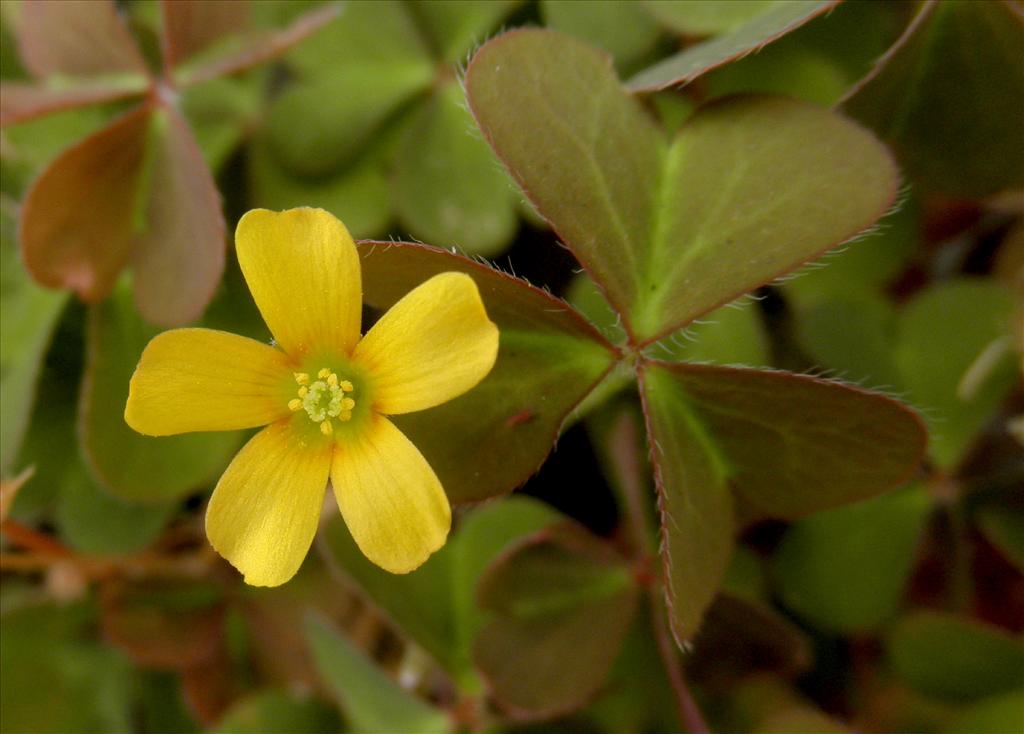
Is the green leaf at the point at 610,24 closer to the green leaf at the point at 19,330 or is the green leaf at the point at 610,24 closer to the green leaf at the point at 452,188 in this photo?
the green leaf at the point at 452,188

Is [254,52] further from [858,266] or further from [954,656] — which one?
[954,656]

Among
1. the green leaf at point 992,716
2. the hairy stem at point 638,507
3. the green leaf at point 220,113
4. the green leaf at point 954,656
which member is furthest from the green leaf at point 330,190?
the green leaf at point 992,716

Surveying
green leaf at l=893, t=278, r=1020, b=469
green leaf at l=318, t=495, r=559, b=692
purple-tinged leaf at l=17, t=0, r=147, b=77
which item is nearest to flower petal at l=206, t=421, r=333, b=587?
green leaf at l=318, t=495, r=559, b=692

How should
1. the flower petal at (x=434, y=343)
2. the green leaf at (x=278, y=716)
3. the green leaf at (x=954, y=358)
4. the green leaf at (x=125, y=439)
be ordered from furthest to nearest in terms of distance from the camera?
the green leaf at (x=278, y=716) < the green leaf at (x=954, y=358) < the green leaf at (x=125, y=439) < the flower petal at (x=434, y=343)

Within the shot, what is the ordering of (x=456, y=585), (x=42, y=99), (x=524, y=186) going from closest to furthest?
(x=524, y=186), (x=42, y=99), (x=456, y=585)

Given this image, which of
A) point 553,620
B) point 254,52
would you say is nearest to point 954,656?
point 553,620

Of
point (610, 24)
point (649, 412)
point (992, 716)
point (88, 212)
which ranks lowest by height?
point (992, 716)

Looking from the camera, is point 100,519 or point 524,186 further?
point 100,519

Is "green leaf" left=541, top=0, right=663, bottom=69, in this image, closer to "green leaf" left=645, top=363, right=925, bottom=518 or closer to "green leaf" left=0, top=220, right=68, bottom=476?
"green leaf" left=645, top=363, right=925, bottom=518
